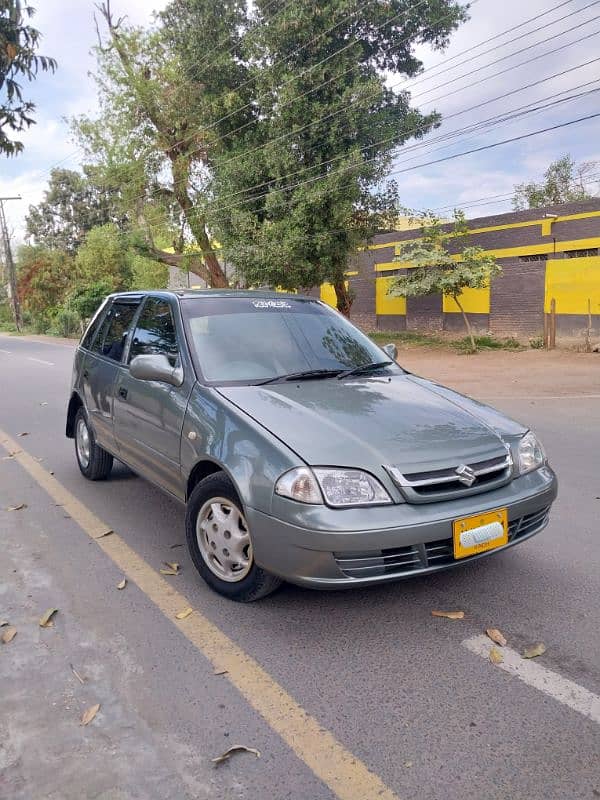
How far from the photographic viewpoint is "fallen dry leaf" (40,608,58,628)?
328 cm

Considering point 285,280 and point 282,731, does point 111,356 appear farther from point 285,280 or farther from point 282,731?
point 285,280

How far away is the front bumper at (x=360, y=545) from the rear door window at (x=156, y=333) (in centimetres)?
151

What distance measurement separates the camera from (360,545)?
2.88 meters

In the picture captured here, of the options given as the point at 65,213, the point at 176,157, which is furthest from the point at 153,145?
the point at 65,213

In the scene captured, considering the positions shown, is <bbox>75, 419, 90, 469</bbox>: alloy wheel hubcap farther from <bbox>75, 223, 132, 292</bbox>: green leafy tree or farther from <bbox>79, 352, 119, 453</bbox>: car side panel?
<bbox>75, 223, 132, 292</bbox>: green leafy tree

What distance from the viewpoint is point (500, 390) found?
12.3 m

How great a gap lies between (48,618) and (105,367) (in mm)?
2295

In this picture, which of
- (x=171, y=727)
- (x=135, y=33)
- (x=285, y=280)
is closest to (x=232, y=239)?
(x=285, y=280)

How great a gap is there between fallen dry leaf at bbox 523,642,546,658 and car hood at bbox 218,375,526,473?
0.88 m

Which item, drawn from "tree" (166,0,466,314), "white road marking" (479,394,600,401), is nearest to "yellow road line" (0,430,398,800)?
"white road marking" (479,394,600,401)

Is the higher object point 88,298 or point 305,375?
point 305,375

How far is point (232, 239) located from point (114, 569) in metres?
19.8

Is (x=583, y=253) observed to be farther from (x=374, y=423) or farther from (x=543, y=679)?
(x=543, y=679)

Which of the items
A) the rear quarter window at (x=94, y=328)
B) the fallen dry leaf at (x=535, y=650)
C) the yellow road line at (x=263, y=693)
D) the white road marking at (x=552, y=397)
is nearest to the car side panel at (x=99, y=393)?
the rear quarter window at (x=94, y=328)
